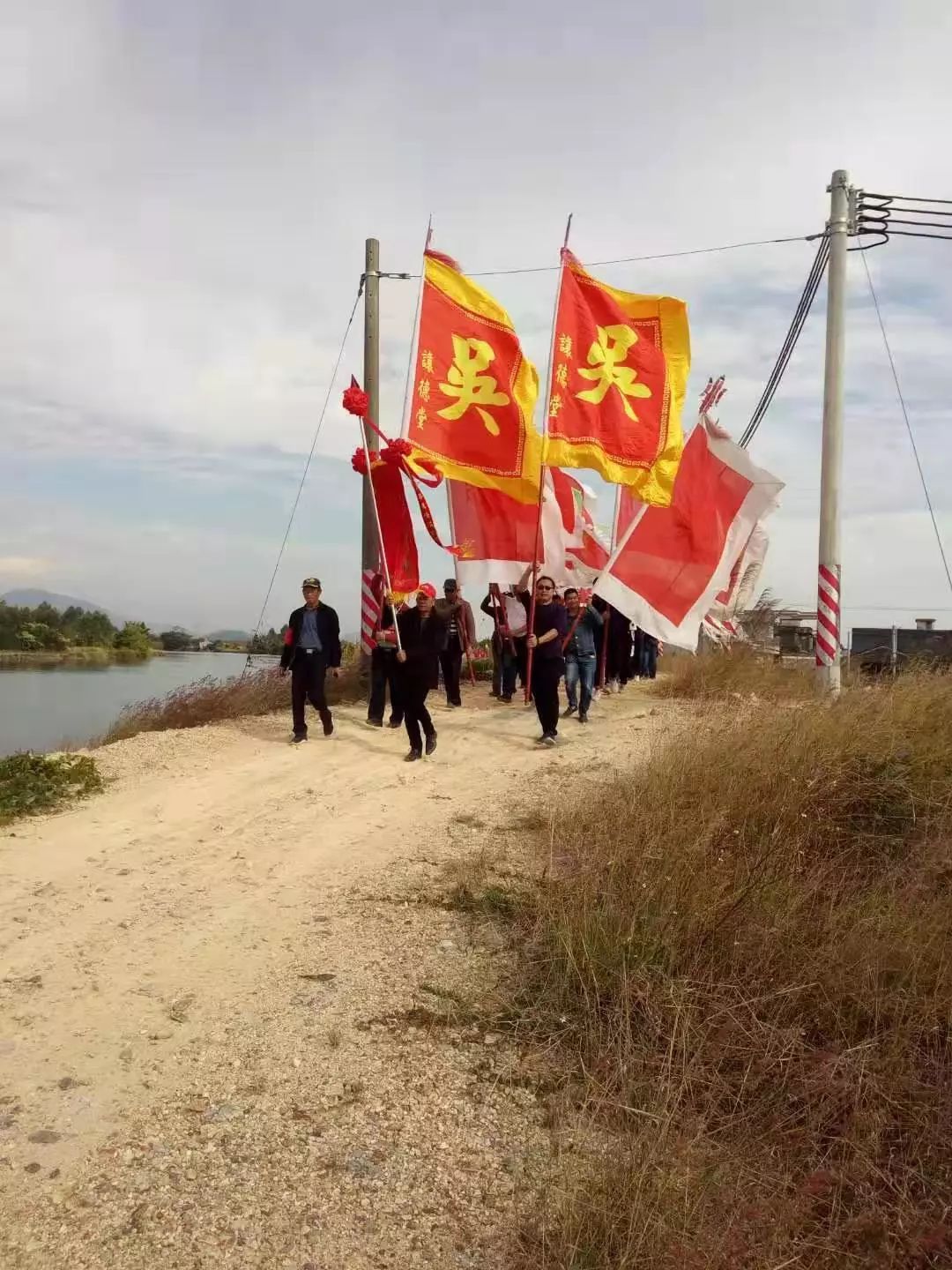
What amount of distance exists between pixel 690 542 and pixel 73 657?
2001 cm

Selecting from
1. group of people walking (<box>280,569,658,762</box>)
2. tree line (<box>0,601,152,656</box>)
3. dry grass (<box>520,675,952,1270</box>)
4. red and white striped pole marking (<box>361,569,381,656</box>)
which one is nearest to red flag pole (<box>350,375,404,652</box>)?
group of people walking (<box>280,569,658,762</box>)

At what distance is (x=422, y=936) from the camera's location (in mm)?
4859

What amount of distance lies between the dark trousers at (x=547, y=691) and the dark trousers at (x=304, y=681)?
251 cm

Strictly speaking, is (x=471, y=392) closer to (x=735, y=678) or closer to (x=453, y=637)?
(x=453, y=637)

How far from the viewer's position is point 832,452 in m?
13.1

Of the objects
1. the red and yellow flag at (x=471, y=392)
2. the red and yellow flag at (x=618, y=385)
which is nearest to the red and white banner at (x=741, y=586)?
the red and yellow flag at (x=618, y=385)

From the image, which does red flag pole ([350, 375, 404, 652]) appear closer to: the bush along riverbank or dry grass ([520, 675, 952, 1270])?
dry grass ([520, 675, 952, 1270])

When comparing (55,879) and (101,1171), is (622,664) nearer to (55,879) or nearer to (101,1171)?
(55,879)

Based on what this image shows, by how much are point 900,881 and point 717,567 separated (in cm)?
663

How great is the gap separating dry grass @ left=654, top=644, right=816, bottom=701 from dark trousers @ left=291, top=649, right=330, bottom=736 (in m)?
5.83

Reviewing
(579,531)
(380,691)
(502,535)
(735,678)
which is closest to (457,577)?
(502,535)

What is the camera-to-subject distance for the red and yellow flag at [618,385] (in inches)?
419

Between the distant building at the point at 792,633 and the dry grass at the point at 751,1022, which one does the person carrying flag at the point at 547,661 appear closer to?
the dry grass at the point at 751,1022

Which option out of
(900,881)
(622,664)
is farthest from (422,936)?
(622,664)
